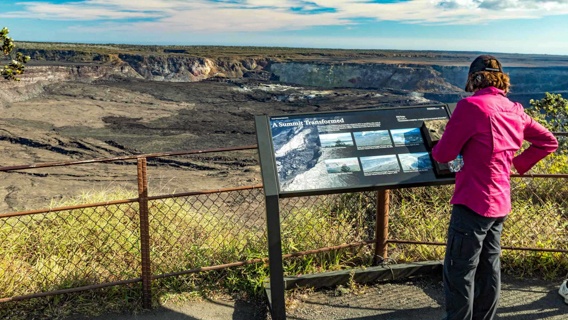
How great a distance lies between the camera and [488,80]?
2.83 meters

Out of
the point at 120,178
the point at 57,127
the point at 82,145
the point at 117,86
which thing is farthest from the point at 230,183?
the point at 117,86

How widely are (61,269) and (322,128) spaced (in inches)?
106

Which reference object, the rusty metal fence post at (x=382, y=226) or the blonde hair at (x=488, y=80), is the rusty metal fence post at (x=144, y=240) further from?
the blonde hair at (x=488, y=80)

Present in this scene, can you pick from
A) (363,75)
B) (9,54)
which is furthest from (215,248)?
(363,75)

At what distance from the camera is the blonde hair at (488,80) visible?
283 centimetres

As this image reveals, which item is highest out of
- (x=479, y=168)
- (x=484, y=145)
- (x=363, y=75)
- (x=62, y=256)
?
(x=363, y=75)

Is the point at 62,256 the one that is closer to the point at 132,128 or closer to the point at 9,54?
the point at 9,54

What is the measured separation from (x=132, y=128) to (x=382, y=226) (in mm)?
27662

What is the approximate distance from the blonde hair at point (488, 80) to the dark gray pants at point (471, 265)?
71 centimetres

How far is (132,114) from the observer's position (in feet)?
114

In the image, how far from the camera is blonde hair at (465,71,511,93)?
2828 millimetres

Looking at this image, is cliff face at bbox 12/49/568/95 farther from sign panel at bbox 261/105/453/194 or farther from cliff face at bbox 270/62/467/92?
sign panel at bbox 261/105/453/194

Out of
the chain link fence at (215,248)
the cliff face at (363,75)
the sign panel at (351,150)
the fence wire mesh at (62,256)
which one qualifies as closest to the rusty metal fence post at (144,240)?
the chain link fence at (215,248)

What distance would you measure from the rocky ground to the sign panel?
7.84 m
